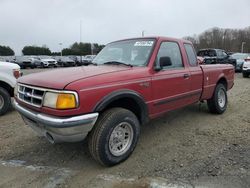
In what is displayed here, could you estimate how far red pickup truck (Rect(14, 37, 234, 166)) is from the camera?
315 cm

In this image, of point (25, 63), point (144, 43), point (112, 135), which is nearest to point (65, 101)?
point (112, 135)

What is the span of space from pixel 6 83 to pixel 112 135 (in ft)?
14.3

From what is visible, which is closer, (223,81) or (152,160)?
(152,160)

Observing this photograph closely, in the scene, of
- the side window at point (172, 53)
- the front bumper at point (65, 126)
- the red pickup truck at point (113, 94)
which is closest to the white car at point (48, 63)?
the red pickup truck at point (113, 94)

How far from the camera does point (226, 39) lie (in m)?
67.7

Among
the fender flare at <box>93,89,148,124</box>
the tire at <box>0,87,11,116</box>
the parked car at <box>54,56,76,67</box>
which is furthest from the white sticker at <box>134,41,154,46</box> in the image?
the parked car at <box>54,56,76,67</box>

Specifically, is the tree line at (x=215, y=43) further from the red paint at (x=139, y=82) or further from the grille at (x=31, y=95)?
the grille at (x=31, y=95)

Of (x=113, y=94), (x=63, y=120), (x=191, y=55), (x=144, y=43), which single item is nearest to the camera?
(x=63, y=120)

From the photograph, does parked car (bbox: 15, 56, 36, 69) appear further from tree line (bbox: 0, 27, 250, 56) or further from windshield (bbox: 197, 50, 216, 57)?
tree line (bbox: 0, 27, 250, 56)

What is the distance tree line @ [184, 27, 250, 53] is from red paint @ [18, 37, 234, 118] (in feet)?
200

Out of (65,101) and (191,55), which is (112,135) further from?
(191,55)

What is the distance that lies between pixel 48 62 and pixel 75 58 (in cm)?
532

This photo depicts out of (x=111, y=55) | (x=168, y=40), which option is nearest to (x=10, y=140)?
(x=111, y=55)

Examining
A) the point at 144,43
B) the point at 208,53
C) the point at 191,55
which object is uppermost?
the point at 208,53
